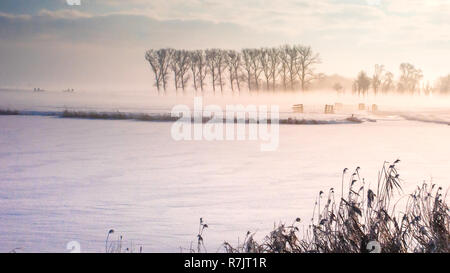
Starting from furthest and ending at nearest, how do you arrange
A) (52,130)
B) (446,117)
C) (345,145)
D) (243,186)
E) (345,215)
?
1. (446,117)
2. (52,130)
3. (345,145)
4. (243,186)
5. (345,215)

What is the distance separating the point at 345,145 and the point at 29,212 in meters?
13.6

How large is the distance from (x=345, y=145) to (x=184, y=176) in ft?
29.5

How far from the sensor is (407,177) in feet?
39.5

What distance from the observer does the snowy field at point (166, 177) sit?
750 cm

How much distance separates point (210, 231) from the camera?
7293mm

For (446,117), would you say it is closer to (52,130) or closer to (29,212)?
(52,130)

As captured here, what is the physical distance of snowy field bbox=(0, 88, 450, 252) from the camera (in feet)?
24.6

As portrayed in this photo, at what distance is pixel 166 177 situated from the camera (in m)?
12.9

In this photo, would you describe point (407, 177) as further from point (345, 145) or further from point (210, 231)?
point (345, 145)
